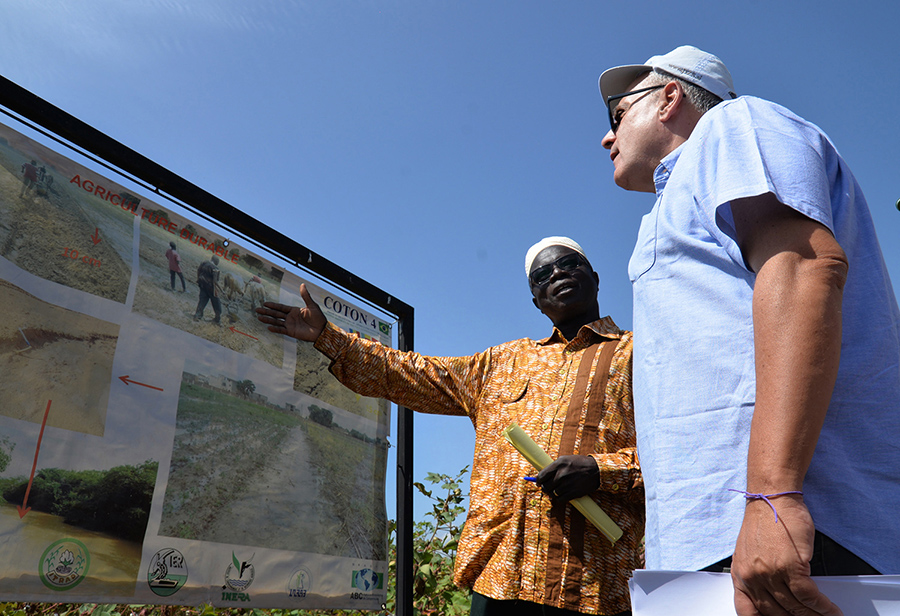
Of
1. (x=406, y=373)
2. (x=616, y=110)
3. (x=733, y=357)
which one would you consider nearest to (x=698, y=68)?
(x=616, y=110)

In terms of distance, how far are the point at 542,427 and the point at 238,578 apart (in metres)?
1.12

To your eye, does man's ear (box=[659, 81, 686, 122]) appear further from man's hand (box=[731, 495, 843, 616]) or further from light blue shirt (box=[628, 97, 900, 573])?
man's hand (box=[731, 495, 843, 616])

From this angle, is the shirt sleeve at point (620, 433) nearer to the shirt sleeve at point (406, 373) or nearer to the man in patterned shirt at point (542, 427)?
the man in patterned shirt at point (542, 427)

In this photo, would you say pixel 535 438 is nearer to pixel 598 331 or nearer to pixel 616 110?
pixel 598 331

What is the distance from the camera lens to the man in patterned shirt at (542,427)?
6.73 feet

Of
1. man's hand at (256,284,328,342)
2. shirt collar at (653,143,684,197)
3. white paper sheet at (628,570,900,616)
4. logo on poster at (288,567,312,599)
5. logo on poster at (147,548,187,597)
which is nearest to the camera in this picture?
white paper sheet at (628,570,900,616)

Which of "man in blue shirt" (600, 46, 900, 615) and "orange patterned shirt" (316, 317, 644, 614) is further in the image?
"orange patterned shirt" (316, 317, 644, 614)

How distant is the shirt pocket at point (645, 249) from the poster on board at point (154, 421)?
149 cm

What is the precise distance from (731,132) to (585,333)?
1.59 metres

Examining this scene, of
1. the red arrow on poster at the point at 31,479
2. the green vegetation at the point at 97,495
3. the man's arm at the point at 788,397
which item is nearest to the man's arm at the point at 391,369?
the green vegetation at the point at 97,495

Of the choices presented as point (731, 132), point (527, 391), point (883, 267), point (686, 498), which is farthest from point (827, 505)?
point (527, 391)

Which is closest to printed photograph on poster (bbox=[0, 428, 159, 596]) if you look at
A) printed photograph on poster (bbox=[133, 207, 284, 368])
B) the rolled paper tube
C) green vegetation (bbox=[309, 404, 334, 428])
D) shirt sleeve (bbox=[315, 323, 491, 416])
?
printed photograph on poster (bbox=[133, 207, 284, 368])

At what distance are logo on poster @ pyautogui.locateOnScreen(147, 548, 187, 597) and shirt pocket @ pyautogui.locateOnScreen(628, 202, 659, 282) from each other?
5.13ft

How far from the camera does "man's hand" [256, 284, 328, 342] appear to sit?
2.49 metres
